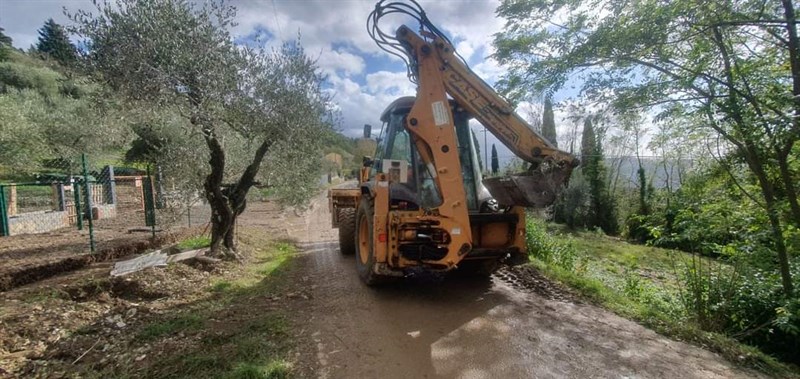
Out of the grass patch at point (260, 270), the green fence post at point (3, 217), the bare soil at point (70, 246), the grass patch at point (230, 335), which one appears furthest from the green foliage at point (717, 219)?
the green fence post at point (3, 217)

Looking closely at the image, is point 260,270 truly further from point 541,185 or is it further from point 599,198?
point 599,198

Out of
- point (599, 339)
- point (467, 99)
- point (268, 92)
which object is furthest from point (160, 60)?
point (599, 339)

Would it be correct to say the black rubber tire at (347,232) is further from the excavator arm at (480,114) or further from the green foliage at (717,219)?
the green foliage at (717,219)

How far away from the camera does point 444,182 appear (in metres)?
4.16

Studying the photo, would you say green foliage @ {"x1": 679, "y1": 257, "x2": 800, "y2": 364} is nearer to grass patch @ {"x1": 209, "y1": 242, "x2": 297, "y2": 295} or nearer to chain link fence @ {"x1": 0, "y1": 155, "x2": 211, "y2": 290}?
grass patch @ {"x1": 209, "y1": 242, "x2": 297, "y2": 295}

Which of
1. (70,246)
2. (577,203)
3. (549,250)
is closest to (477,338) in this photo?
(549,250)

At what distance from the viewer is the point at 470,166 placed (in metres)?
5.09

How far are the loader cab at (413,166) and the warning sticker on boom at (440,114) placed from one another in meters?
0.38

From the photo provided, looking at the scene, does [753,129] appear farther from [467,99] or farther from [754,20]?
[467,99]

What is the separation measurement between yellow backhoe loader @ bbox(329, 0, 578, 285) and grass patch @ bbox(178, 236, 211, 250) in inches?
168

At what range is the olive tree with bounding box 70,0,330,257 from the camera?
15.4ft

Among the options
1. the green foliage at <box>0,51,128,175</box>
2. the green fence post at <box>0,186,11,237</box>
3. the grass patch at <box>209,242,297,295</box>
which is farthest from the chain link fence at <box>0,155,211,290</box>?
the grass patch at <box>209,242,297,295</box>

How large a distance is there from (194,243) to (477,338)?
643 cm

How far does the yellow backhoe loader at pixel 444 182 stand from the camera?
4172mm
